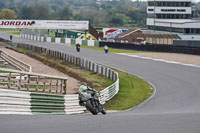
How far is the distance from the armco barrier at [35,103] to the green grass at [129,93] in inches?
134

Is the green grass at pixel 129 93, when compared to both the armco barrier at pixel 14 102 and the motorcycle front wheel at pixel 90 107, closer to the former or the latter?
the armco barrier at pixel 14 102

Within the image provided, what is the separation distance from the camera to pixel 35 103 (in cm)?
1562

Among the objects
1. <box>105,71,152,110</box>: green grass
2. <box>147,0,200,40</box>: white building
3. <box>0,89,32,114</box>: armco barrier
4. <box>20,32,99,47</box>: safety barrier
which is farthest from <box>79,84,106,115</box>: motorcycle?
<box>147,0,200,40</box>: white building

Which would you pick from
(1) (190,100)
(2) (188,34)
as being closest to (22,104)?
(1) (190,100)

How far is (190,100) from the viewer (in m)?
22.4

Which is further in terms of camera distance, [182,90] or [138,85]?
[138,85]

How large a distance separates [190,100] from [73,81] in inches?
341

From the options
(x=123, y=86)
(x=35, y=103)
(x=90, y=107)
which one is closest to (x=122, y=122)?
(x=90, y=107)

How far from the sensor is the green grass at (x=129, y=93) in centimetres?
2117

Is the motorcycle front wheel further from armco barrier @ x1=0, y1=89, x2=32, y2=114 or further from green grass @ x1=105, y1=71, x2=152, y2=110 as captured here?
green grass @ x1=105, y1=71, x2=152, y2=110

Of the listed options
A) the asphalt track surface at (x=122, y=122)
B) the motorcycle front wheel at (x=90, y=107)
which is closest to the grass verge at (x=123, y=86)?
the asphalt track surface at (x=122, y=122)

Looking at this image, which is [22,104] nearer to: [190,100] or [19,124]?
[19,124]

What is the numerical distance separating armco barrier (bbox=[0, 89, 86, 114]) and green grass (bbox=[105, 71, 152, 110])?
340 centimetres

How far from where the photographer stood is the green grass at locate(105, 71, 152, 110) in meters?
21.2
